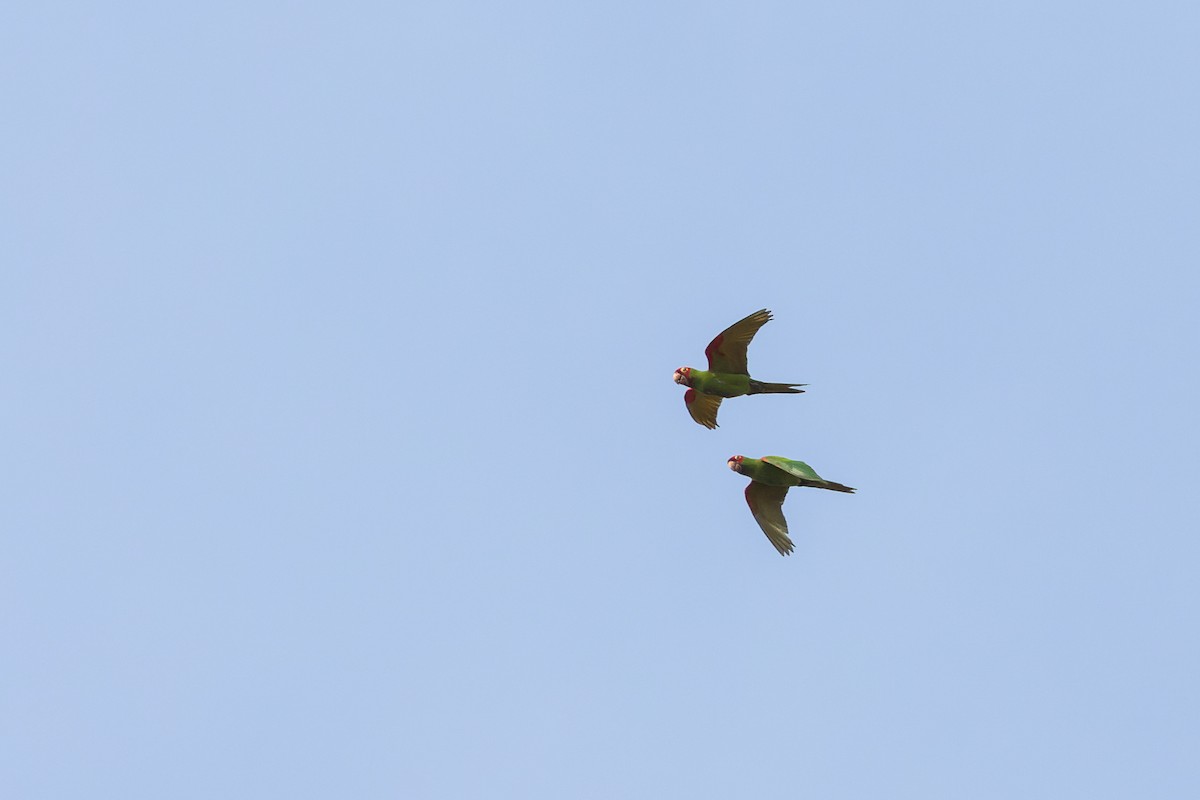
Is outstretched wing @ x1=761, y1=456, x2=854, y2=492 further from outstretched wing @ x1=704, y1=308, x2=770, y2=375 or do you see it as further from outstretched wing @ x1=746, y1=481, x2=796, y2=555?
outstretched wing @ x1=704, y1=308, x2=770, y2=375

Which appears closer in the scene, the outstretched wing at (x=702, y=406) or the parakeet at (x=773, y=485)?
the parakeet at (x=773, y=485)

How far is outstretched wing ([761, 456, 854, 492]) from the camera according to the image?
36094 mm

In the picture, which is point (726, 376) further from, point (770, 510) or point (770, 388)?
point (770, 510)

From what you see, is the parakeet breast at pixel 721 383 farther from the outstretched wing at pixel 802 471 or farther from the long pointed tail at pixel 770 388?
the outstretched wing at pixel 802 471

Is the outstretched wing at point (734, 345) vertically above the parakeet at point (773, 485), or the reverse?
the outstretched wing at point (734, 345)

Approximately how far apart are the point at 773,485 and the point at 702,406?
9.14 ft

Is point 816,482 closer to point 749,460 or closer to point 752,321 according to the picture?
point 749,460

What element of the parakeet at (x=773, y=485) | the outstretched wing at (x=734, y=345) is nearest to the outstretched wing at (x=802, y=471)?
the parakeet at (x=773, y=485)

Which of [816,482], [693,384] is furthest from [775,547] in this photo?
[693,384]

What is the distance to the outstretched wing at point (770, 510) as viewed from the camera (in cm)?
3738

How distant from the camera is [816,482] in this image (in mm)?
36438

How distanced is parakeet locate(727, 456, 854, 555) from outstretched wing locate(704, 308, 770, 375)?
2260 mm

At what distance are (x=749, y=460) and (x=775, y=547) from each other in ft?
8.18

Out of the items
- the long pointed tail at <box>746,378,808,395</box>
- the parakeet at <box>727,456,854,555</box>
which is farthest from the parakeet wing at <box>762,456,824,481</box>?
the long pointed tail at <box>746,378,808,395</box>
